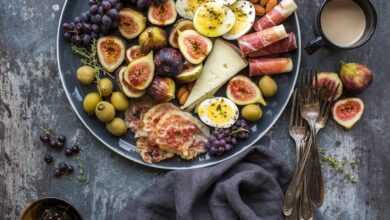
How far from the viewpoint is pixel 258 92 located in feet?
7.69

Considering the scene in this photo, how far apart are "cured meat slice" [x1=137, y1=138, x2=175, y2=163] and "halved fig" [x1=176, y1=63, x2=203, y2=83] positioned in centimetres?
34

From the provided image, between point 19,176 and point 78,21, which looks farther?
point 19,176

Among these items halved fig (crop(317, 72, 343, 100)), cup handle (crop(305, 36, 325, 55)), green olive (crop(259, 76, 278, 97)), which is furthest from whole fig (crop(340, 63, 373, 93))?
green olive (crop(259, 76, 278, 97))

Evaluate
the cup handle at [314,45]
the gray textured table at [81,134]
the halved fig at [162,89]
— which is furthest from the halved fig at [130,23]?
the cup handle at [314,45]

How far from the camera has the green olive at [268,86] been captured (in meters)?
2.31

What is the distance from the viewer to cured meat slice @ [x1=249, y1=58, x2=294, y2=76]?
7.58 ft

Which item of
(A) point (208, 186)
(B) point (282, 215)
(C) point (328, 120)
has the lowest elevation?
(B) point (282, 215)

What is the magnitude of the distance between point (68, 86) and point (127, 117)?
1.01 feet

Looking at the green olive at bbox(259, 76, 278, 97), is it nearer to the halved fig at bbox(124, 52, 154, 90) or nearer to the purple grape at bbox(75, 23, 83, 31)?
the halved fig at bbox(124, 52, 154, 90)

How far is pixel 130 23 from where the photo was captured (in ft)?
7.54

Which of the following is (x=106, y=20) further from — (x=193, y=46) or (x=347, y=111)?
(x=347, y=111)

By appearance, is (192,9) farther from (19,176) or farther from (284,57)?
(19,176)

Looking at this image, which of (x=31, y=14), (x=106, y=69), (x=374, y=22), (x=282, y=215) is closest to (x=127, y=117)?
(x=106, y=69)

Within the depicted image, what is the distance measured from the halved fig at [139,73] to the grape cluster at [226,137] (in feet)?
1.30
